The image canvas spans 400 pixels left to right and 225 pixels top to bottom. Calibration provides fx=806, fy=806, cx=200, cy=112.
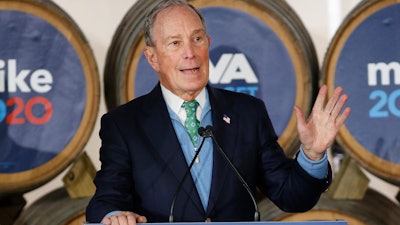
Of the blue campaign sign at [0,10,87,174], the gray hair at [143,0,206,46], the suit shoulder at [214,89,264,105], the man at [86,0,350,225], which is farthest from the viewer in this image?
the blue campaign sign at [0,10,87,174]

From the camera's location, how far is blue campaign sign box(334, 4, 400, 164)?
11.7 ft

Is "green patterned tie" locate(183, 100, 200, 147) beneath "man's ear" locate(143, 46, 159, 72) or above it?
beneath

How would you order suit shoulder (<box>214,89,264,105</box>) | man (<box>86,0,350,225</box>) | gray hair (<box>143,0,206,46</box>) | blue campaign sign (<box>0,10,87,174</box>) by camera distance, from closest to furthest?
man (<box>86,0,350,225</box>), gray hair (<box>143,0,206,46</box>), suit shoulder (<box>214,89,264,105</box>), blue campaign sign (<box>0,10,87,174</box>)

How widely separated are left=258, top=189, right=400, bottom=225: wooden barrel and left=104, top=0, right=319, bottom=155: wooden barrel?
27cm

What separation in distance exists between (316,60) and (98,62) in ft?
3.16

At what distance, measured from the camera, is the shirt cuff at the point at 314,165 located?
238 centimetres

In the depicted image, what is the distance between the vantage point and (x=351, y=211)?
11.6ft

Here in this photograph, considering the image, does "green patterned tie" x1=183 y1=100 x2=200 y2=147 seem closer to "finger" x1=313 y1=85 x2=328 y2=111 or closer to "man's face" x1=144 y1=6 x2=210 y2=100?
"man's face" x1=144 y1=6 x2=210 y2=100

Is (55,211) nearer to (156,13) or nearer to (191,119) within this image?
(191,119)

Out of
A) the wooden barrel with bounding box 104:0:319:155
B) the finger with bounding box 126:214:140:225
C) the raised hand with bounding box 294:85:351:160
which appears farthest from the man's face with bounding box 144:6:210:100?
the wooden barrel with bounding box 104:0:319:155

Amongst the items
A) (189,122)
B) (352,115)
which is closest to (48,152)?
(189,122)

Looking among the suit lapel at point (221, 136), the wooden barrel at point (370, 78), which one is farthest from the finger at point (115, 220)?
the wooden barrel at point (370, 78)

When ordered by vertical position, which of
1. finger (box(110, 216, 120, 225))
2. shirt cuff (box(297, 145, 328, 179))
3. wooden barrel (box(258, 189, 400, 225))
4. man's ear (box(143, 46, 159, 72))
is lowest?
wooden barrel (box(258, 189, 400, 225))

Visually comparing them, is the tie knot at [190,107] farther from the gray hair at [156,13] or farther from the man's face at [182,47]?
the gray hair at [156,13]
